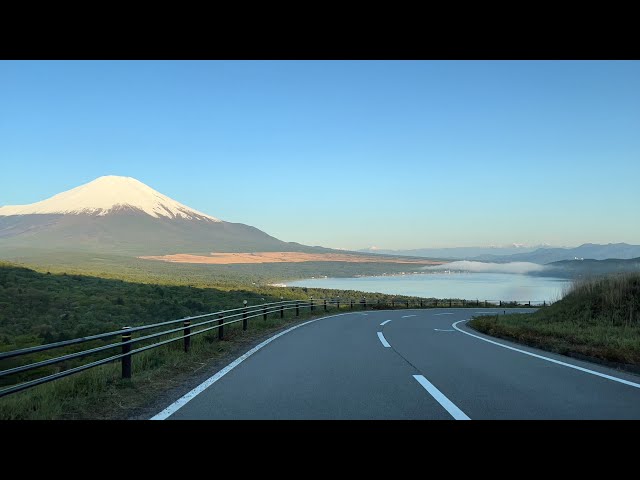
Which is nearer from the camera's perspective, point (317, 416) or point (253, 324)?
point (317, 416)

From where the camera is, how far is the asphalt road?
6.23m

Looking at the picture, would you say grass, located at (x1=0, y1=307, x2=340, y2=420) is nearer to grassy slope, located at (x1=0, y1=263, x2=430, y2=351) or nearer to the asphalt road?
the asphalt road

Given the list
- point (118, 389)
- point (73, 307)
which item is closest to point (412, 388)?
point (118, 389)

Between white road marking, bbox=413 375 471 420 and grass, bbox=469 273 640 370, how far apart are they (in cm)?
452

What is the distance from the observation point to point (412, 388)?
7.93 metres

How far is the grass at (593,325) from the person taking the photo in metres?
11.8

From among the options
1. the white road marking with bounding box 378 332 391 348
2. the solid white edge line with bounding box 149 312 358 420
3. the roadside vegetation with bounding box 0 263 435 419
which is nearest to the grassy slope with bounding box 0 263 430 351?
the roadside vegetation with bounding box 0 263 435 419

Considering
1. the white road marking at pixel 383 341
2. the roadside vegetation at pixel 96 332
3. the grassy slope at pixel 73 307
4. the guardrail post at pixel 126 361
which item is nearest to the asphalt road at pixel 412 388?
the roadside vegetation at pixel 96 332
